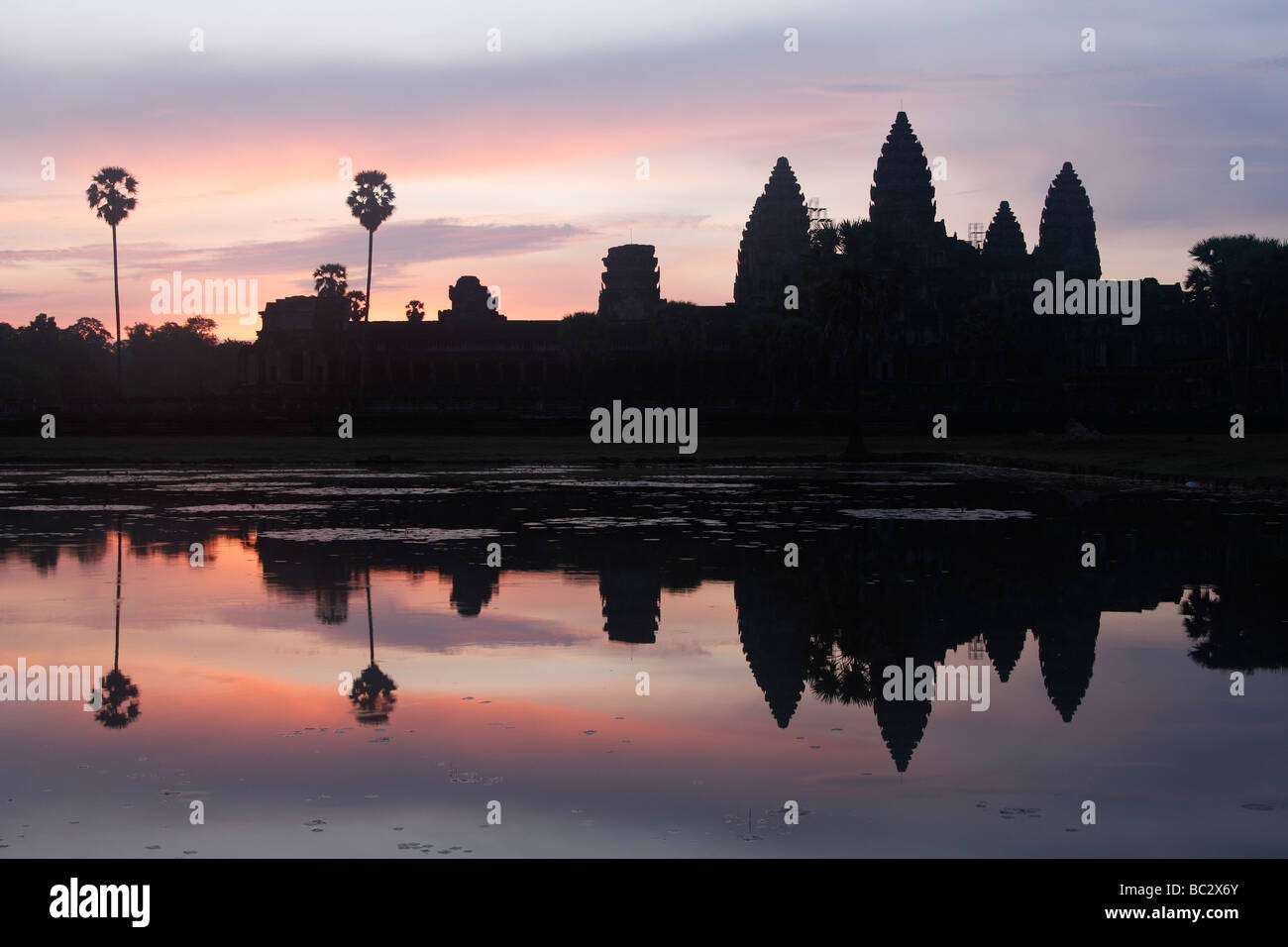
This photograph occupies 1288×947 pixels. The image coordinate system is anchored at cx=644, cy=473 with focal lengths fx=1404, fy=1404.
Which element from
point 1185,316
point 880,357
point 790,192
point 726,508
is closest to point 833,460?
point 726,508

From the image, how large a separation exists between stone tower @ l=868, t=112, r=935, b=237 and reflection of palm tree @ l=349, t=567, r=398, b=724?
119774mm

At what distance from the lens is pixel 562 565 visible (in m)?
18.4

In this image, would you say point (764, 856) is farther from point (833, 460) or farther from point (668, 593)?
point (833, 460)

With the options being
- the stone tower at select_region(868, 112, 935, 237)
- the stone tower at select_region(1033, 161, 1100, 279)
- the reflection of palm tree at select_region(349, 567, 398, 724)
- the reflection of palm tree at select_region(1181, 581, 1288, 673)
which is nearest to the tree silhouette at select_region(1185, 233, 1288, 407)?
the stone tower at select_region(868, 112, 935, 237)

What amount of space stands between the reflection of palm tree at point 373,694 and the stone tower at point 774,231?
407 feet

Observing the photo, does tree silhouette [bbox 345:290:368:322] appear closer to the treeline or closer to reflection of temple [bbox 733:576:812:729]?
the treeline

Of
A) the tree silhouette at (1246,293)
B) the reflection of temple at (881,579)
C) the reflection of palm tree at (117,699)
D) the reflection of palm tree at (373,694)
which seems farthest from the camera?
the tree silhouette at (1246,293)

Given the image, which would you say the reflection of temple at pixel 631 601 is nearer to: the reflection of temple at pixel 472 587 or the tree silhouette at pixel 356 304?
the reflection of temple at pixel 472 587

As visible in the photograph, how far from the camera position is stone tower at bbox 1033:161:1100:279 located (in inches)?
5482


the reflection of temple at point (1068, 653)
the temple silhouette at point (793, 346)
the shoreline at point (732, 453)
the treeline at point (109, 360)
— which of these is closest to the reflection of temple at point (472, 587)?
the reflection of temple at point (1068, 653)

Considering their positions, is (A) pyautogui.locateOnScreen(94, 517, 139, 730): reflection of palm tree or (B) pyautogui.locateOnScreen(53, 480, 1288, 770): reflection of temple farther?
(B) pyautogui.locateOnScreen(53, 480, 1288, 770): reflection of temple

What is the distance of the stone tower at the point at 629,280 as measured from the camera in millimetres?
143125

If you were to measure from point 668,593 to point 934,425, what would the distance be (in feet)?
167

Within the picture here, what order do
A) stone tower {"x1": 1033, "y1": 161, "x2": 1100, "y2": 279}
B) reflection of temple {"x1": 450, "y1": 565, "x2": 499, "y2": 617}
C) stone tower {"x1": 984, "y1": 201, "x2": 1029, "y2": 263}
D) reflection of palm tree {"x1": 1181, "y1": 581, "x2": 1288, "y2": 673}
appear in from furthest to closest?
stone tower {"x1": 1033, "y1": 161, "x2": 1100, "y2": 279}, stone tower {"x1": 984, "y1": 201, "x2": 1029, "y2": 263}, reflection of temple {"x1": 450, "y1": 565, "x2": 499, "y2": 617}, reflection of palm tree {"x1": 1181, "y1": 581, "x2": 1288, "y2": 673}
